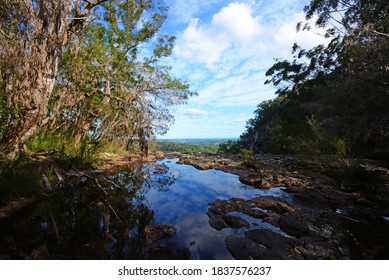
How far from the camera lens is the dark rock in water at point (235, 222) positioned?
469cm

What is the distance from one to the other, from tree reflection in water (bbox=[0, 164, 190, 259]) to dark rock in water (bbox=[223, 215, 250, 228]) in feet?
4.51

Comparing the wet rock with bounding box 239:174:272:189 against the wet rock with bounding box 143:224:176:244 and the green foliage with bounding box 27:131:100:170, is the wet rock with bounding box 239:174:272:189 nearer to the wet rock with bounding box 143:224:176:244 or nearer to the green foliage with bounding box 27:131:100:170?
the wet rock with bounding box 143:224:176:244

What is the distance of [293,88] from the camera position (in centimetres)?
3241

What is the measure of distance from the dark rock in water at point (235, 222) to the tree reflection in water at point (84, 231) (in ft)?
4.51

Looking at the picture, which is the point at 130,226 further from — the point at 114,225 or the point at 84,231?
the point at 84,231

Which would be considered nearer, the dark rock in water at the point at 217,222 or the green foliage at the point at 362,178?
the dark rock in water at the point at 217,222

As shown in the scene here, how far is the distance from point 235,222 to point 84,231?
2977 millimetres

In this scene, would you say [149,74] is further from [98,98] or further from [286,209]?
[286,209]

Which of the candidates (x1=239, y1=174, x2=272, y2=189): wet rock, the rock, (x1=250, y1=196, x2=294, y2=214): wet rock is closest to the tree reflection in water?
the rock

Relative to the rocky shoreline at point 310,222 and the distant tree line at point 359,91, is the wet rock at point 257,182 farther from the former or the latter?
the distant tree line at point 359,91

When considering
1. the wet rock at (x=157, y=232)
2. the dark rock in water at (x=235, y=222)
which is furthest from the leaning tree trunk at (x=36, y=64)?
the dark rock in water at (x=235, y=222)

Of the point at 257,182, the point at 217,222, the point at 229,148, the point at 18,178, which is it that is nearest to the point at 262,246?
the point at 217,222

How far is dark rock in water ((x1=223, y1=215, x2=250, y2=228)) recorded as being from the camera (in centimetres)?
469

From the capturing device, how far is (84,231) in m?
4.07
